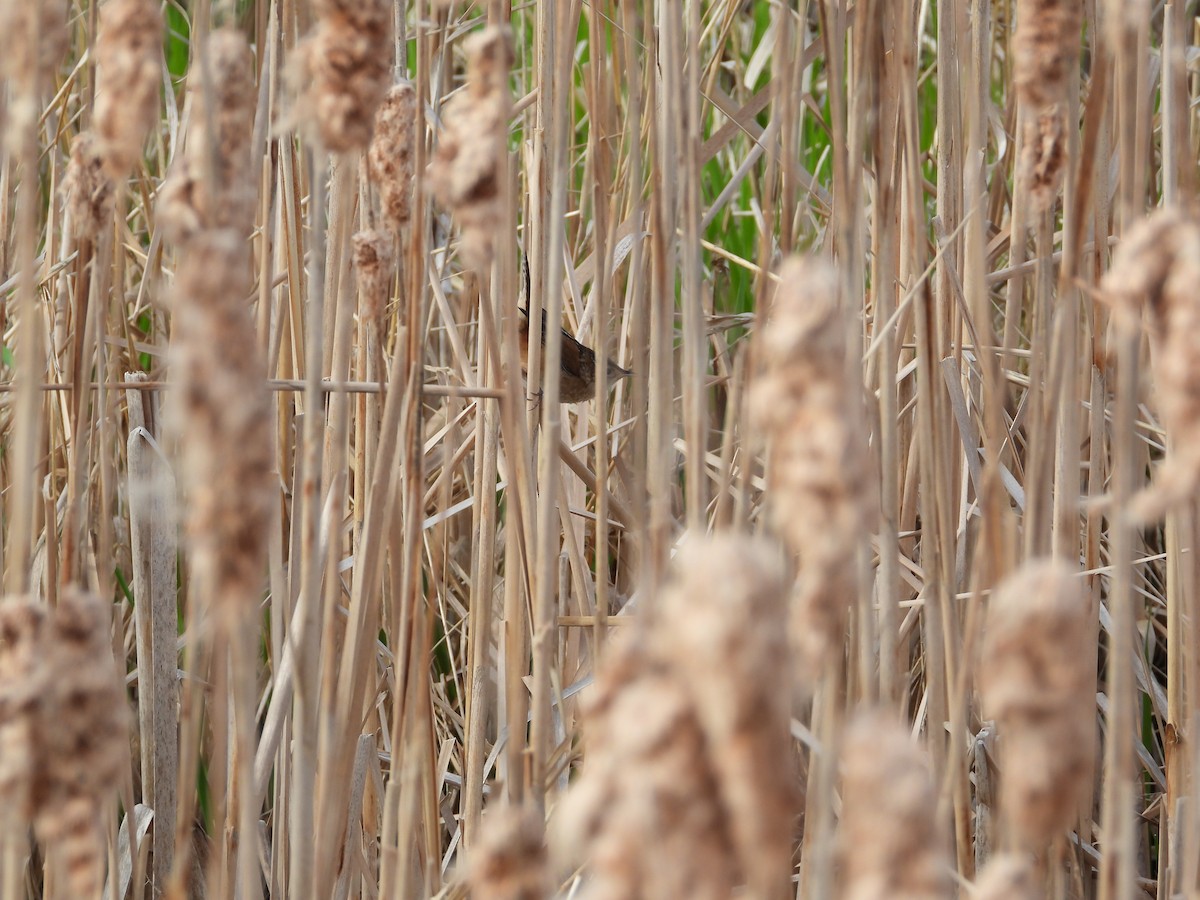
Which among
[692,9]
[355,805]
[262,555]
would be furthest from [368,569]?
[692,9]

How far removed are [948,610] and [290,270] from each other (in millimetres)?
576

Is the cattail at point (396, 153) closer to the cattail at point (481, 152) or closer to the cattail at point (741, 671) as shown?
the cattail at point (481, 152)

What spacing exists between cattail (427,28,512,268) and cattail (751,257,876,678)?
0.85 feet

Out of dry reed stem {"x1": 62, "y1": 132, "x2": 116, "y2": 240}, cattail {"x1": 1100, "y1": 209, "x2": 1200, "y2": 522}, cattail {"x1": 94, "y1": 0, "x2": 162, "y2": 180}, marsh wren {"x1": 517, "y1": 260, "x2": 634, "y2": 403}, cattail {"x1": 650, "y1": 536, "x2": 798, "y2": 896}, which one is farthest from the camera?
marsh wren {"x1": 517, "y1": 260, "x2": 634, "y2": 403}

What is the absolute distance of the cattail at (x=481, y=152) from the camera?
636 mm

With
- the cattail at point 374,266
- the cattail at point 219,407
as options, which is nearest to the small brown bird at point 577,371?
the cattail at point 374,266

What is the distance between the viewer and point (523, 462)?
951 millimetres

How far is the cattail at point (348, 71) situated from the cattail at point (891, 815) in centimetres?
38

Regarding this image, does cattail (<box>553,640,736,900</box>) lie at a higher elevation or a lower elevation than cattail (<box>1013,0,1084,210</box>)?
lower

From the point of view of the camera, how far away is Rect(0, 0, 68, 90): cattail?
21.5 inches

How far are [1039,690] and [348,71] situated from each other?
41 cm

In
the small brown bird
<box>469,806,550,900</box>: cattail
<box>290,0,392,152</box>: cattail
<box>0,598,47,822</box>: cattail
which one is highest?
<box>290,0,392,152</box>: cattail

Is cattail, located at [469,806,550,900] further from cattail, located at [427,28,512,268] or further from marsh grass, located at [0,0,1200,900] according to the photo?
cattail, located at [427,28,512,268]

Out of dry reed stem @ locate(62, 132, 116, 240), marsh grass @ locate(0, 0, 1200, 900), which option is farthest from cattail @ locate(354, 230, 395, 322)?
dry reed stem @ locate(62, 132, 116, 240)
